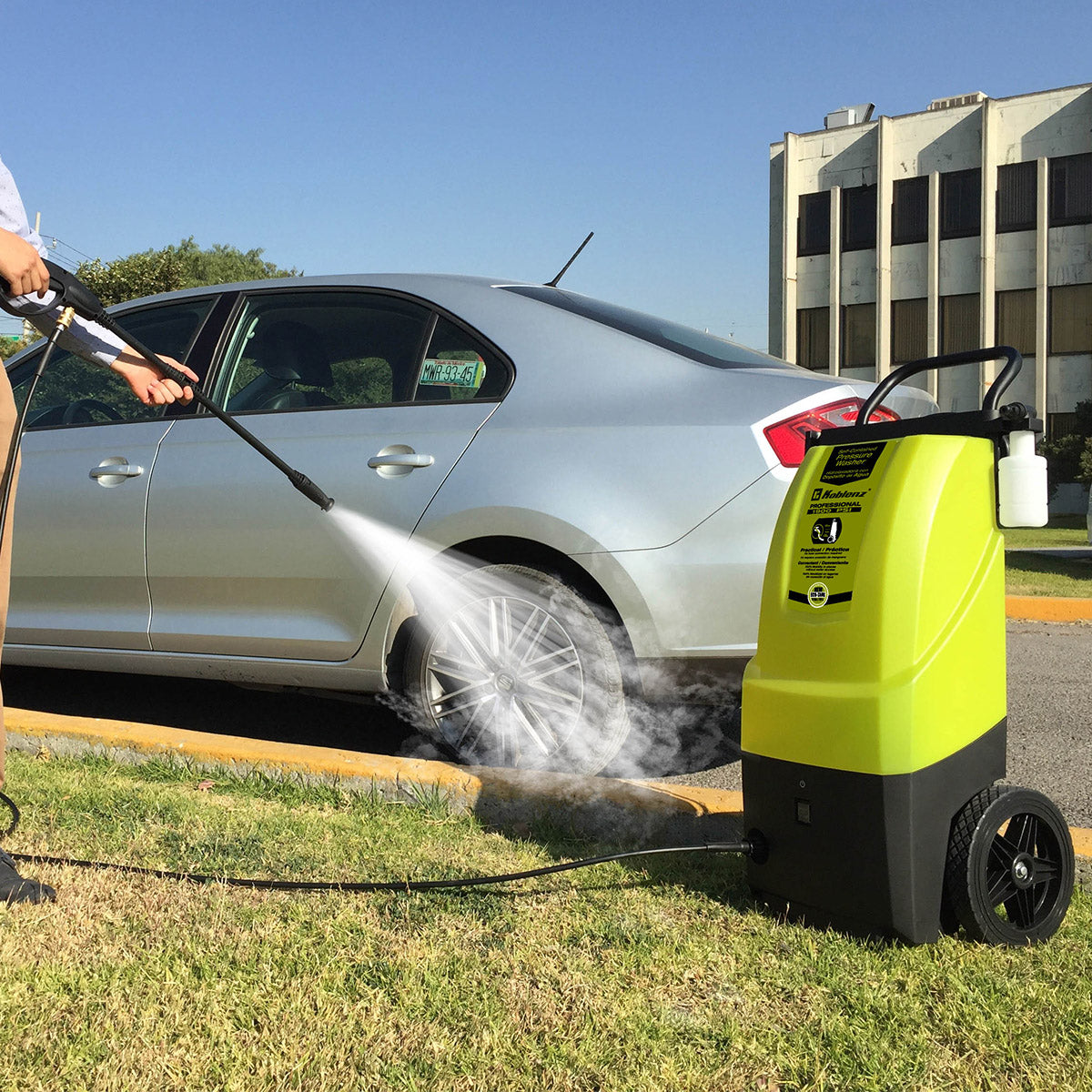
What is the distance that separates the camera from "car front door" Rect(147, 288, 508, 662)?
3533 mm

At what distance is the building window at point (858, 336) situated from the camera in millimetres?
32188

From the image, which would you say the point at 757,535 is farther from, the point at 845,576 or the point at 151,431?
the point at 151,431

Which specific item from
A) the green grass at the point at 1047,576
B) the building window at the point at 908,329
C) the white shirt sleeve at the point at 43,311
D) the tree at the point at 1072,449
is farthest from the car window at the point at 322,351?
the building window at the point at 908,329

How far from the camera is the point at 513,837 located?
2.96 m

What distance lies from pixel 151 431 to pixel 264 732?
1226 millimetres

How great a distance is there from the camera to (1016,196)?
30109 millimetres

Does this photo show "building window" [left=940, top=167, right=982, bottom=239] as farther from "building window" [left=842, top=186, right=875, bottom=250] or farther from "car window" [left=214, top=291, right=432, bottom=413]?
"car window" [left=214, top=291, right=432, bottom=413]

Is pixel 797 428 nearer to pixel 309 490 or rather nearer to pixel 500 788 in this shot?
pixel 500 788

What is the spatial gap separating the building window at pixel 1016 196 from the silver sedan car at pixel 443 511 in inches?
1175

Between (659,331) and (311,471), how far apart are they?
121 cm

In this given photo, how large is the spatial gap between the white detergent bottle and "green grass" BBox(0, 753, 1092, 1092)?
2.77 ft

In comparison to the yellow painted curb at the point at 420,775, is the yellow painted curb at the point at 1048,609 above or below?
below

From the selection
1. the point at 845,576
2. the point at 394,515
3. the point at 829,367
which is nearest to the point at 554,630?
the point at 394,515

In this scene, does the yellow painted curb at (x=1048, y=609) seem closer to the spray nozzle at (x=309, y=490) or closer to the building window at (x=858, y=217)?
the spray nozzle at (x=309, y=490)
